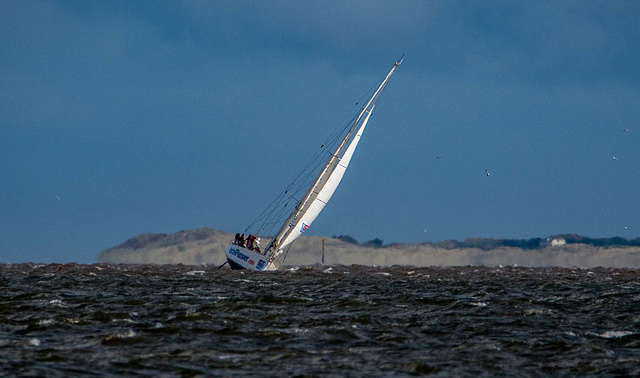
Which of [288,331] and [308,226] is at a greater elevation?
[308,226]

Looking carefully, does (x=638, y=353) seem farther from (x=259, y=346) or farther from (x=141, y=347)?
(x=141, y=347)

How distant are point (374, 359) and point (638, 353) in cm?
687

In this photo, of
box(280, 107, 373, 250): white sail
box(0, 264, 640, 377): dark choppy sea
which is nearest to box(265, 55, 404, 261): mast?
box(280, 107, 373, 250): white sail

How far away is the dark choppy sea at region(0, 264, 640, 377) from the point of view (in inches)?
645

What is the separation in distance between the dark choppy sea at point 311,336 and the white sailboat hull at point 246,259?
39353mm

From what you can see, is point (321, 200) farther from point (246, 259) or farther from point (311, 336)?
point (311, 336)

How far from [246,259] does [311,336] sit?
53.7 metres

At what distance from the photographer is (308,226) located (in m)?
76.9

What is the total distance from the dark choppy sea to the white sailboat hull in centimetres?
3935

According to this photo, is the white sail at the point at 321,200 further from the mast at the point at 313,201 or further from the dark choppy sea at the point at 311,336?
the dark choppy sea at the point at 311,336

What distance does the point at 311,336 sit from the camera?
2078 cm

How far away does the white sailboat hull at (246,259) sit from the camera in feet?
240

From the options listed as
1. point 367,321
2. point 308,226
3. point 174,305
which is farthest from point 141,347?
point 308,226

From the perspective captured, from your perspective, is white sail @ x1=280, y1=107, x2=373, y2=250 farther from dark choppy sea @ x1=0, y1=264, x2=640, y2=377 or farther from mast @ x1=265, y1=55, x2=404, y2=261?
dark choppy sea @ x1=0, y1=264, x2=640, y2=377
